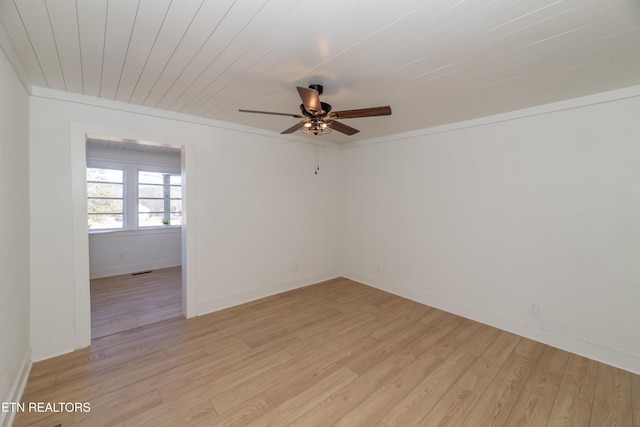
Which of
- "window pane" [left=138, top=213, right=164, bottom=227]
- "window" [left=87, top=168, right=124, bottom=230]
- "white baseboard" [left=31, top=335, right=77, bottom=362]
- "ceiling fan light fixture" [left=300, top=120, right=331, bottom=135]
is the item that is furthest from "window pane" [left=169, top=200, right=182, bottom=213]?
"ceiling fan light fixture" [left=300, top=120, right=331, bottom=135]

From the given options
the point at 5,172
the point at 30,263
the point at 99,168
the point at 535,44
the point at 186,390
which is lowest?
the point at 186,390

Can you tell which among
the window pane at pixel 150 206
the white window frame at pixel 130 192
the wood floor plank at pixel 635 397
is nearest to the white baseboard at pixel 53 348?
the white window frame at pixel 130 192

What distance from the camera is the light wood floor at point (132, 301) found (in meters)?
3.06

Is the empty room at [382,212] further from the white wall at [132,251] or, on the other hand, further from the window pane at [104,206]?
the window pane at [104,206]

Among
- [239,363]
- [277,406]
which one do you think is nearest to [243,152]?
[239,363]

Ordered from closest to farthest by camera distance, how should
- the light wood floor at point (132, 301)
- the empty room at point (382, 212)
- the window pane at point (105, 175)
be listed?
the empty room at point (382, 212)
the light wood floor at point (132, 301)
the window pane at point (105, 175)

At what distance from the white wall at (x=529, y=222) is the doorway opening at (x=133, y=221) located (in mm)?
3763

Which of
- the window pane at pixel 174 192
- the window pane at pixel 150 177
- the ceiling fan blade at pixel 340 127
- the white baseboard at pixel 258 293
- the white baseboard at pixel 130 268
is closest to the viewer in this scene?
the ceiling fan blade at pixel 340 127

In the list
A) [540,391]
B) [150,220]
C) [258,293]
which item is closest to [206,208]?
[258,293]

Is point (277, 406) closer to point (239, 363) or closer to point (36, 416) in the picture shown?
point (239, 363)

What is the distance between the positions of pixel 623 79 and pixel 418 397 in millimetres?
3066

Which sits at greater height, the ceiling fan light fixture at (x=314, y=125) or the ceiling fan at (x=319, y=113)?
the ceiling fan at (x=319, y=113)

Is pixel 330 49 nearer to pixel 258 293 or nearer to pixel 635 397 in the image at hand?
pixel 258 293

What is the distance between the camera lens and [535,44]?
1.66 m
